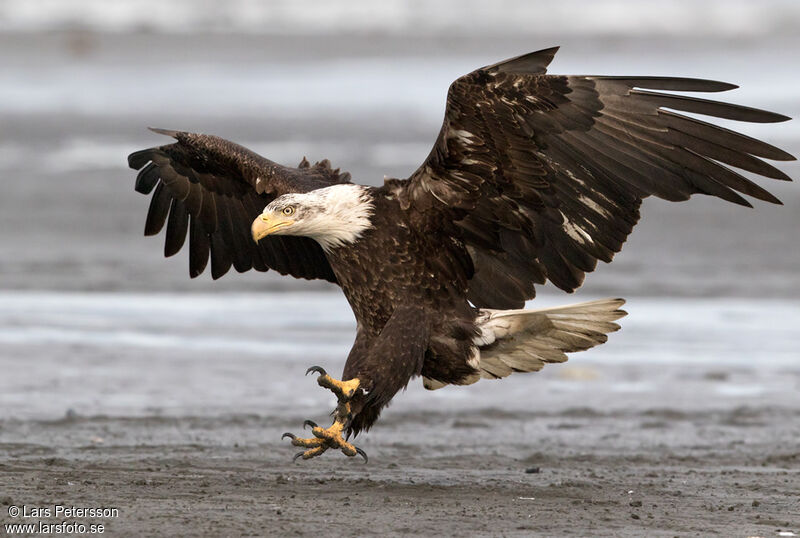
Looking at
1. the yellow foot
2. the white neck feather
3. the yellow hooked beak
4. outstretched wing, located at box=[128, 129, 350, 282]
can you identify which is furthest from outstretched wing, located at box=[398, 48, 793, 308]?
outstretched wing, located at box=[128, 129, 350, 282]

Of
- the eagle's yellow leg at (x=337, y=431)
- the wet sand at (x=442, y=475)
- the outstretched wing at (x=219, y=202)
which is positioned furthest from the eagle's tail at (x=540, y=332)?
the outstretched wing at (x=219, y=202)

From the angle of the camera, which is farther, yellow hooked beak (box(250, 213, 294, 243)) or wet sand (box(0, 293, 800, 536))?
yellow hooked beak (box(250, 213, 294, 243))

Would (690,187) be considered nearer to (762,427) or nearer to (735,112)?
(735,112)

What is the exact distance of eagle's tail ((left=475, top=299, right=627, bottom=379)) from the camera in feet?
21.1

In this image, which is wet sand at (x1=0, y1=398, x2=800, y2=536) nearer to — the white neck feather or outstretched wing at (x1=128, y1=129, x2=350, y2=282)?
outstretched wing at (x1=128, y1=129, x2=350, y2=282)

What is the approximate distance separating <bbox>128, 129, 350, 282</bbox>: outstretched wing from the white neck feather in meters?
0.69

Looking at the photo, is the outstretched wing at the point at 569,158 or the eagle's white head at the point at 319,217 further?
the eagle's white head at the point at 319,217

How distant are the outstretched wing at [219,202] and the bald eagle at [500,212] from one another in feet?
0.53

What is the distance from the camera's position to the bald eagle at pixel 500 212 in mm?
5730

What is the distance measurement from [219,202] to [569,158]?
2.14 metres

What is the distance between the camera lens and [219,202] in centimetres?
740

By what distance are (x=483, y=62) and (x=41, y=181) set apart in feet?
27.6

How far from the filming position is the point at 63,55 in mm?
23422

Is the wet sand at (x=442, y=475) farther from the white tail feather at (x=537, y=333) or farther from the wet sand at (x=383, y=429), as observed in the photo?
the white tail feather at (x=537, y=333)
